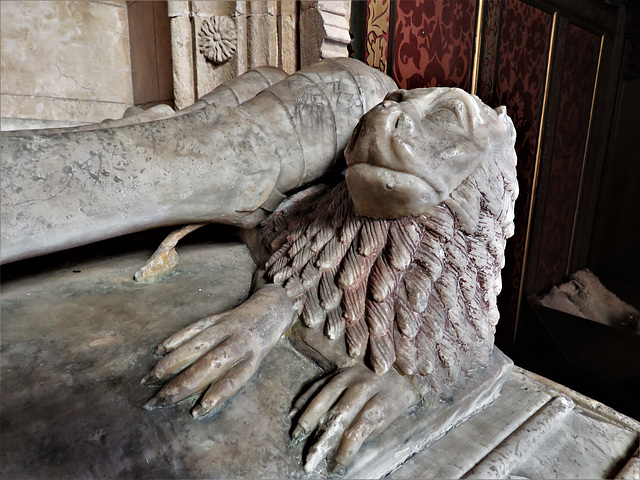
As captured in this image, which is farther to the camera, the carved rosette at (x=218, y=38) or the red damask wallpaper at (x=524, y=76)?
Answer: the carved rosette at (x=218, y=38)

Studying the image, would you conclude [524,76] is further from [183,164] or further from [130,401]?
[130,401]

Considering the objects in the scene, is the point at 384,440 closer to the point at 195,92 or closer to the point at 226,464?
the point at 226,464

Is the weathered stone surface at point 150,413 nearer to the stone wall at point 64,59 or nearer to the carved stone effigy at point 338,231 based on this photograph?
the carved stone effigy at point 338,231

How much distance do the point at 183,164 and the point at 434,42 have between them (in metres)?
1.51

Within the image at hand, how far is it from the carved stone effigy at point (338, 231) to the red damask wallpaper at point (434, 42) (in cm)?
113

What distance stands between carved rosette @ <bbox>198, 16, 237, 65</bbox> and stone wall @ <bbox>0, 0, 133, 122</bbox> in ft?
2.69

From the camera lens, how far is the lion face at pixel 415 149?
68 cm

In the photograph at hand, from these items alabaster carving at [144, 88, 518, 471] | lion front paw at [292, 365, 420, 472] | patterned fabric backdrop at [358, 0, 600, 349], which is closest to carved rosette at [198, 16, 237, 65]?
patterned fabric backdrop at [358, 0, 600, 349]

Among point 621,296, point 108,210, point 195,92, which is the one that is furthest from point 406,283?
point 195,92

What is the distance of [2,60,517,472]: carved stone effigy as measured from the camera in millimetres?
691

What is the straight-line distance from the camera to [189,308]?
36.3 inches

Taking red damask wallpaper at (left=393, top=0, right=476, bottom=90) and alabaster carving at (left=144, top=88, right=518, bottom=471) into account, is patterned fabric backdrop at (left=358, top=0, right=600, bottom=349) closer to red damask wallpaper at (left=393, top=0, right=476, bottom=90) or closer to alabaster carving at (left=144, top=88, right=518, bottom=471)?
red damask wallpaper at (left=393, top=0, right=476, bottom=90)

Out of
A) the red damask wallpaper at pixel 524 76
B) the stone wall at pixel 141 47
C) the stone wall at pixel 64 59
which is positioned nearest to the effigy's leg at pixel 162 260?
the stone wall at pixel 141 47

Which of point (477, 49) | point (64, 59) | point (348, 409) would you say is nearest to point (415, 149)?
point (348, 409)
